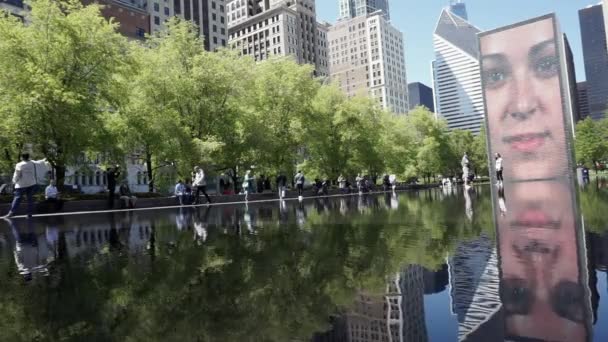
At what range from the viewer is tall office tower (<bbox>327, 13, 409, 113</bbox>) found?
15175cm

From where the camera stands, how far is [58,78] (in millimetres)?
23438

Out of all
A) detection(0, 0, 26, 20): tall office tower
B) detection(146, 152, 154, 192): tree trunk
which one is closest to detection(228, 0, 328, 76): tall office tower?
detection(0, 0, 26, 20): tall office tower

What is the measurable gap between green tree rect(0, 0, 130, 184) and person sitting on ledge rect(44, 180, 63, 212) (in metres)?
3.23

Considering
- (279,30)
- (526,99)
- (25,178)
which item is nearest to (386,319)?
(25,178)

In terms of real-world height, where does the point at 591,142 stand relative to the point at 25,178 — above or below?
above

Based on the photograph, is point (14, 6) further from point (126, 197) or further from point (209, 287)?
point (209, 287)

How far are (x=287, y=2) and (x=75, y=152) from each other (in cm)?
10312

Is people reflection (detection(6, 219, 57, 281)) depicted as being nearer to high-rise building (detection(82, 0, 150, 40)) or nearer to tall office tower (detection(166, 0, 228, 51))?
high-rise building (detection(82, 0, 150, 40))

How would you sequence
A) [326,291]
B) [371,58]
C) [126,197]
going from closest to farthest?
[326,291], [126,197], [371,58]

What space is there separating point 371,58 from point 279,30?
183ft

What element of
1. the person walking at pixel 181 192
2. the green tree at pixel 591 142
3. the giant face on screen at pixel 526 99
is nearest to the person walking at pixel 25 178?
the person walking at pixel 181 192

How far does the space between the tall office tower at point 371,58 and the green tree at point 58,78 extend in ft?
418

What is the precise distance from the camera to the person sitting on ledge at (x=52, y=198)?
789 inches

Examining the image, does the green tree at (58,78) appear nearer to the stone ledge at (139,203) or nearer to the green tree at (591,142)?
→ the stone ledge at (139,203)
